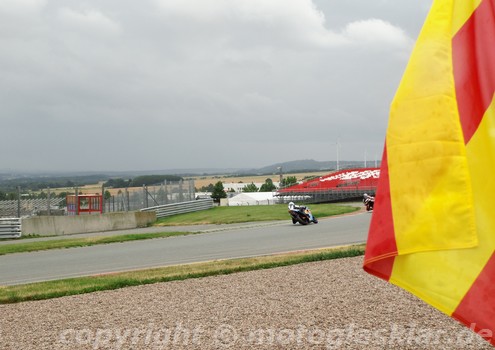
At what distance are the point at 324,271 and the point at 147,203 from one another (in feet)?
79.6

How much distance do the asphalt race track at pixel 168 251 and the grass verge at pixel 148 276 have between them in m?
1.42

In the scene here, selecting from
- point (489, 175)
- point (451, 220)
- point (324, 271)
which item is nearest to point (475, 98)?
point (489, 175)

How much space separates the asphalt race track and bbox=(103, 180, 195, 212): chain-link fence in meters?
12.7

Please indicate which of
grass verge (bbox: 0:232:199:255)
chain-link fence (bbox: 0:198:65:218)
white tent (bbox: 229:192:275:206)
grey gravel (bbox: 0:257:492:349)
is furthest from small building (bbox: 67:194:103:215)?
white tent (bbox: 229:192:275:206)

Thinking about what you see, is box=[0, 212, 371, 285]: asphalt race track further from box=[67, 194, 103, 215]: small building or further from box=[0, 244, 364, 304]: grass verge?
box=[67, 194, 103, 215]: small building

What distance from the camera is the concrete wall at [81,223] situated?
87.1 feet

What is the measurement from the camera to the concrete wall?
87.1 feet

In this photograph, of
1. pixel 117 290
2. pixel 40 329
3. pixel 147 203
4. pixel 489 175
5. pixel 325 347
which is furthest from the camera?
pixel 147 203

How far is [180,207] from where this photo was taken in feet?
114

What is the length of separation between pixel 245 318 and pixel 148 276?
4151 millimetres

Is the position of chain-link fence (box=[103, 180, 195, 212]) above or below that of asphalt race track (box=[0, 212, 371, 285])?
above

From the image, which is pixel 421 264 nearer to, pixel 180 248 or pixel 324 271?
pixel 324 271

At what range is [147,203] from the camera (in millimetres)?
32562

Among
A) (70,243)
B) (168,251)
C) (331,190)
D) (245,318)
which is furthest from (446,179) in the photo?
(331,190)
